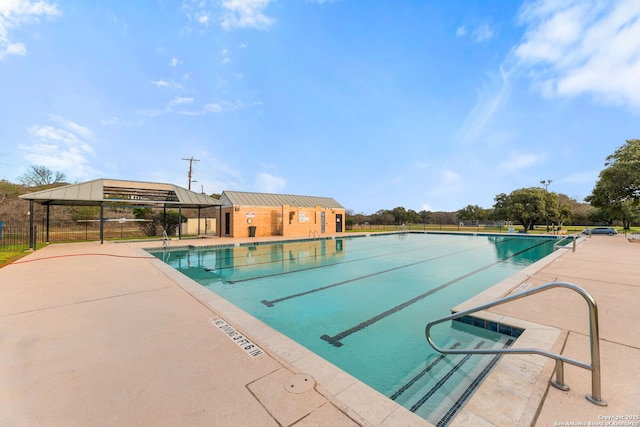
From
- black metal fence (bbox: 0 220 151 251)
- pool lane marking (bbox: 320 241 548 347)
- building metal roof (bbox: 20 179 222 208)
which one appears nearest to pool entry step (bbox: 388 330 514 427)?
pool lane marking (bbox: 320 241 548 347)

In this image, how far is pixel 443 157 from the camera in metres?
24.3

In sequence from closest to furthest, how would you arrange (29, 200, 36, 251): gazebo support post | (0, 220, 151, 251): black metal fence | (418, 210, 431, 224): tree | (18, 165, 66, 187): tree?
(29, 200, 36, 251): gazebo support post < (0, 220, 151, 251): black metal fence < (18, 165, 66, 187): tree < (418, 210, 431, 224): tree

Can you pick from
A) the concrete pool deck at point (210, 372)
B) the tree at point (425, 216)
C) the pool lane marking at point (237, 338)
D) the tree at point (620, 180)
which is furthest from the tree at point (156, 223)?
the tree at point (425, 216)

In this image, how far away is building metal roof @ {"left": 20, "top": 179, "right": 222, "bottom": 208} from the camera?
35.8ft

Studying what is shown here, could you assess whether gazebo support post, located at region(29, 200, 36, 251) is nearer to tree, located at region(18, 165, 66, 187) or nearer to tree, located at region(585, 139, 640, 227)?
tree, located at region(18, 165, 66, 187)

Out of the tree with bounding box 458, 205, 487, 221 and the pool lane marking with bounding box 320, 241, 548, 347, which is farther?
the tree with bounding box 458, 205, 487, 221

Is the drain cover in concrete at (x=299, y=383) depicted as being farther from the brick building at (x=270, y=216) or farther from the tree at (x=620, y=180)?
the tree at (x=620, y=180)

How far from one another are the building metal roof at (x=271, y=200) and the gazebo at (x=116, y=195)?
8.79 ft

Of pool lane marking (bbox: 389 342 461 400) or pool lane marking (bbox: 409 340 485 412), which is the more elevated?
pool lane marking (bbox: 409 340 485 412)

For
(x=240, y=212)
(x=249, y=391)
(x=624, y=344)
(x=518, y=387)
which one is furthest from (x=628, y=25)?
(x=240, y=212)

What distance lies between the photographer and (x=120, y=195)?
13219 mm

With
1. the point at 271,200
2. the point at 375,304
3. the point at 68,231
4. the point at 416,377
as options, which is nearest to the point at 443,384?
the point at 416,377

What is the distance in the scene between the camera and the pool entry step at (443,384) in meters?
2.19

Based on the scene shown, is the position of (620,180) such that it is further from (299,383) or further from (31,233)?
(31,233)
